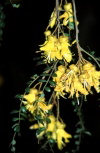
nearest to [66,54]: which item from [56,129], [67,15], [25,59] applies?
[67,15]

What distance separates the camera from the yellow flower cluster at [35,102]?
1333mm

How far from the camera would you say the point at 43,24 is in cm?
272

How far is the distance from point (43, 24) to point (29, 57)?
13.1 inches

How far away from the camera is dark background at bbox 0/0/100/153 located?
253cm

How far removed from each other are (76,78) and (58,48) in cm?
14

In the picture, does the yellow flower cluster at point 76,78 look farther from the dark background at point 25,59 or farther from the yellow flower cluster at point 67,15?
the dark background at point 25,59

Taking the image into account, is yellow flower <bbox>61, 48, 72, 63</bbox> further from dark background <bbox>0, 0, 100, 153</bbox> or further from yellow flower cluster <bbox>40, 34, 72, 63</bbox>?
dark background <bbox>0, 0, 100, 153</bbox>

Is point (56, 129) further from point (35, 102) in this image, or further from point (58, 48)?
point (58, 48)

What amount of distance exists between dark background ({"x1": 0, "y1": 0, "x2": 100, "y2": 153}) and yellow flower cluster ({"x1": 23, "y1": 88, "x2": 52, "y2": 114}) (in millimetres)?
869

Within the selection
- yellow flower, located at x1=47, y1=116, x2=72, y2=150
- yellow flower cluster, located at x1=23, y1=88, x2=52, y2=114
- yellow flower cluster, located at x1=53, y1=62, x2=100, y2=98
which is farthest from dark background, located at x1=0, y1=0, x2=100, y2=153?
yellow flower cluster, located at x1=53, y1=62, x2=100, y2=98

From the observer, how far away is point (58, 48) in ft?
4.39

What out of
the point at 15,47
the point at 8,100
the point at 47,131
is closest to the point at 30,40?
the point at 15,47

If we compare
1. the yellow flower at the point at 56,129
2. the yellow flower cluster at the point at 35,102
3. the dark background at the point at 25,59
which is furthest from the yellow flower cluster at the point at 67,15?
the dark background at the point at 25,59

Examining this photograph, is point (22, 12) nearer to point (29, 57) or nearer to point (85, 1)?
point (29, 57)
